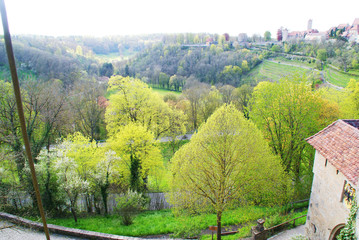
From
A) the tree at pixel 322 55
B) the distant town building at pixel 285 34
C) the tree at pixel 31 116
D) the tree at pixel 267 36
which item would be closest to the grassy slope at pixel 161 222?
the tree at pixel 31 116

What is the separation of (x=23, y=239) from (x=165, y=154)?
2005 cm

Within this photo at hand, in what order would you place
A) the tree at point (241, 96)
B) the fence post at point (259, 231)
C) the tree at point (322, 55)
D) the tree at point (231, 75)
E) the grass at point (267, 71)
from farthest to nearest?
1. the tree at point (231, 75)
2. the grass at point (267, 71)
3. the tree at point (322, 55)
4. the tree at point (241, 96)
5. the fence post at point (259, 231)

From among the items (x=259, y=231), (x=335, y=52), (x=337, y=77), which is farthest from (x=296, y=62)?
(x=259, y=231)

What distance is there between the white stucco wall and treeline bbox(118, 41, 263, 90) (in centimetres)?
5743

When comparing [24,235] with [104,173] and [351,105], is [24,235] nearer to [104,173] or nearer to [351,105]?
[104,173]

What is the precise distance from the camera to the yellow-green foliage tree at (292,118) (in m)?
16.8

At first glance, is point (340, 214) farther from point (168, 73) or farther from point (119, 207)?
point (168, 73)

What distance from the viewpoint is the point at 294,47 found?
279 ft

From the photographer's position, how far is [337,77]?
46.0 meters

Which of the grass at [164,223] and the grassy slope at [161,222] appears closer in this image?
the grass at [164,223]

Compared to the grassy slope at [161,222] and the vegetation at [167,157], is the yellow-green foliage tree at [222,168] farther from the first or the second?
the grassy slope at [161,222]

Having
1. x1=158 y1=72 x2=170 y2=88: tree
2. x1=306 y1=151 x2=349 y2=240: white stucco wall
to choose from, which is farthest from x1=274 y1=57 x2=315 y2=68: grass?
x1=306 y1=151 x2=349 y2=240: white stucco wall

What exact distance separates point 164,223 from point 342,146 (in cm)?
1166

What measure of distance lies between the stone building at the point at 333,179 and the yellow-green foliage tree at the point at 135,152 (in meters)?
12.0
